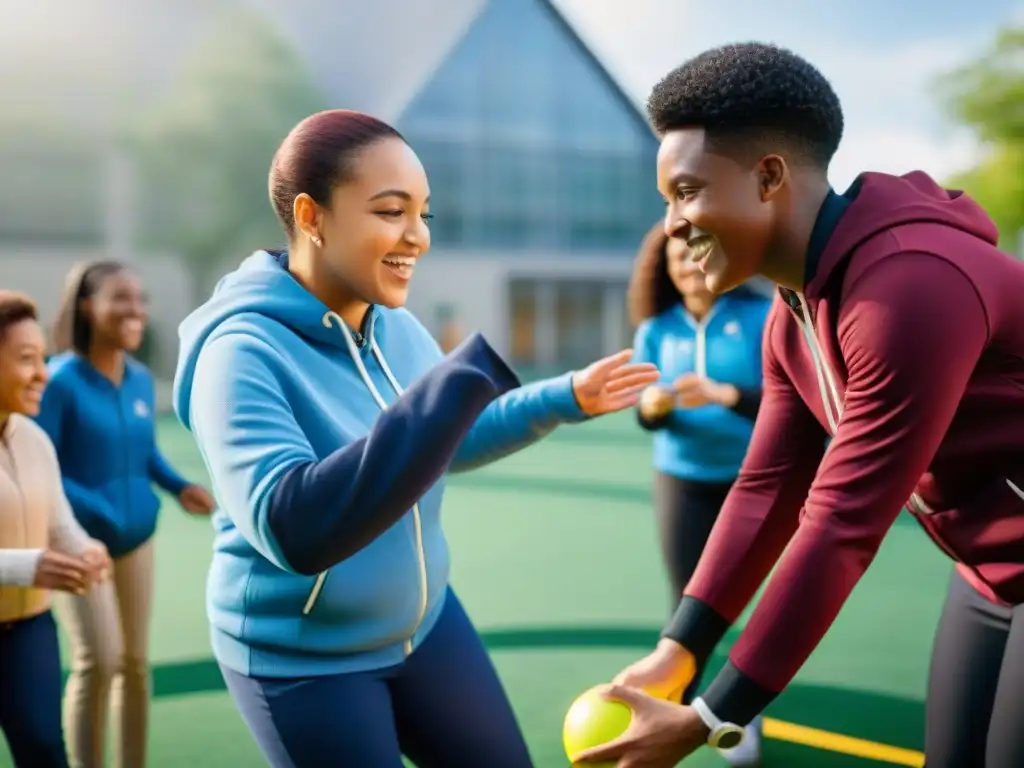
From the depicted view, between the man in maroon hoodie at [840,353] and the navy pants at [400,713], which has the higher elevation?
the man in maroon hoodie at [840,353]

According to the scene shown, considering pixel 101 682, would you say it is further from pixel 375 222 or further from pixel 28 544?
pixel 375 222

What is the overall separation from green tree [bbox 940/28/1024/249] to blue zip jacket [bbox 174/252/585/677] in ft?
108

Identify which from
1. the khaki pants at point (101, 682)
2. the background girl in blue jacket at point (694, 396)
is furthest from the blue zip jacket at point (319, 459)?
the background girl in blue jacket at point (694, 396)

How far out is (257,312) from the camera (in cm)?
213

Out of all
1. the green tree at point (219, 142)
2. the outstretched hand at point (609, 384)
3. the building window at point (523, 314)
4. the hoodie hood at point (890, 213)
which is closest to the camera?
the hoodie hood at point (890, 213)

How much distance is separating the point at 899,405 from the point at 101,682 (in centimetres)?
278

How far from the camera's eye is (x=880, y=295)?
1.66 m

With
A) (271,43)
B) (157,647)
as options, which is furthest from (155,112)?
(157,647)

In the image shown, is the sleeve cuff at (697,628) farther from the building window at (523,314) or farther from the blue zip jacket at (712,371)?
the building window at (523,314)

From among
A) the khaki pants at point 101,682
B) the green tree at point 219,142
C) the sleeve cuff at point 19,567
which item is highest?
the green tree at point 219,142

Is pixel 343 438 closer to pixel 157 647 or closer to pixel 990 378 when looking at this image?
pixel 990 378

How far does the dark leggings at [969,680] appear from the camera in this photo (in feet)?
6.77

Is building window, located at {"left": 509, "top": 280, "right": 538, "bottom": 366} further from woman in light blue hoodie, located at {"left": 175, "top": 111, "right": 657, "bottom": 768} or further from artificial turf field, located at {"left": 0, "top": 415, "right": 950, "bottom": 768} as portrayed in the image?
woman in light blue hoodie, located at {"left": 175, "top": 111, "right": 657, "bottom": 768}

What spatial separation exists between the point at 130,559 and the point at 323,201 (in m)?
2.06
